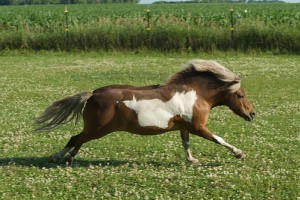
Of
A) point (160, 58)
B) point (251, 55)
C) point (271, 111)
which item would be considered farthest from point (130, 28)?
point (271, 111)

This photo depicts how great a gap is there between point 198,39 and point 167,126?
20689 millimetres

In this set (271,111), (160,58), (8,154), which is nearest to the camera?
(8,154)

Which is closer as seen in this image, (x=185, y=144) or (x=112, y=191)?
(x=112, y=191)

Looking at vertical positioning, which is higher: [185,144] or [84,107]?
[84,107]

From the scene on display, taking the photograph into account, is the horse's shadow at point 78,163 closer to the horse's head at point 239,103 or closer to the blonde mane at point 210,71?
the horse's head at point 239,103

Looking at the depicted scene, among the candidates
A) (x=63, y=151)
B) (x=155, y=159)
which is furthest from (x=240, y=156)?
(x=63, y=151)

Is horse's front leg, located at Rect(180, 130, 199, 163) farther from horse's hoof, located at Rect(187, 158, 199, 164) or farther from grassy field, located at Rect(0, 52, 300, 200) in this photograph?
grassy field, located at Rect(0, 52, 300, 200)

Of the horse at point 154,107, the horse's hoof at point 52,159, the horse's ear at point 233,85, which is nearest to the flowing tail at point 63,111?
the horse at point 154,107

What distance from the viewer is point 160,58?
28.2 meters

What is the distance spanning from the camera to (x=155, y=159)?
10000 mm

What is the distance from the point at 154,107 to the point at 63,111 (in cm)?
152

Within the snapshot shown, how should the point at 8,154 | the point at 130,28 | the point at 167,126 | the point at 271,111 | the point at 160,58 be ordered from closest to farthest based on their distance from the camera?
the point at 167,126 < the point at 8,154 < the point at 271,111 < the point at 160,58 < the point at 130,28

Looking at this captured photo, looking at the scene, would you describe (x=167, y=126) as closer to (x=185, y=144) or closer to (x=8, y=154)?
(x=185, y=144)

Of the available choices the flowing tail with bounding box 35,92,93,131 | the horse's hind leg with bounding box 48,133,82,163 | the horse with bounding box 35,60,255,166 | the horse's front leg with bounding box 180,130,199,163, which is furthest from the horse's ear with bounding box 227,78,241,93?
the horse's hind leg with bounding box 48,133,82,163
